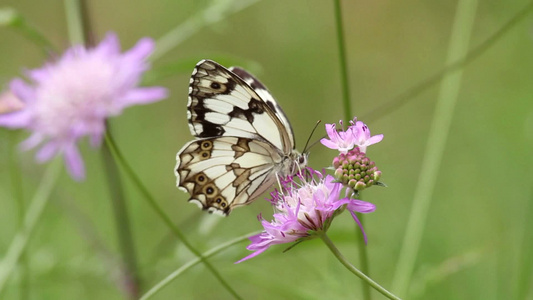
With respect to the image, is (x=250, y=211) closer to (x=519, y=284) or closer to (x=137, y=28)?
(x=519, y=284)

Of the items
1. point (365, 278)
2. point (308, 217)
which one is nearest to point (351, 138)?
point (308, 217)

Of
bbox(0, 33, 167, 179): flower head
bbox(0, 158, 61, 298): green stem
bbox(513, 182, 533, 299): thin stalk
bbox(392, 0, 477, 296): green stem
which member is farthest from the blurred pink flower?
bbox(513, 182, 533, 299): thin stalk

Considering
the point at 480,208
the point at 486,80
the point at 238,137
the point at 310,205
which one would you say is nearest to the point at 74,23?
the point at 238,137

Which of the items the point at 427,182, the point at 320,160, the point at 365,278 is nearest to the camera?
the point at 365,278

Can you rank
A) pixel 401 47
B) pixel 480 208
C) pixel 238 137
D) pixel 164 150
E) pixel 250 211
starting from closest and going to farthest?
pixel 238 137 → pixel 480 208 → pixel 250 211 → pixel 164 150 → pixel 401 47

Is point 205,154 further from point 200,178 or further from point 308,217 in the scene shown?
point 308,217

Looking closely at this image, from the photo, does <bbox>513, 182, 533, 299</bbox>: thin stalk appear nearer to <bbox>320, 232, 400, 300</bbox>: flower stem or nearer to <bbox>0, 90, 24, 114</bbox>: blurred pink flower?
<bbox>320, 232, 400, 300</bbox>: flower stem
